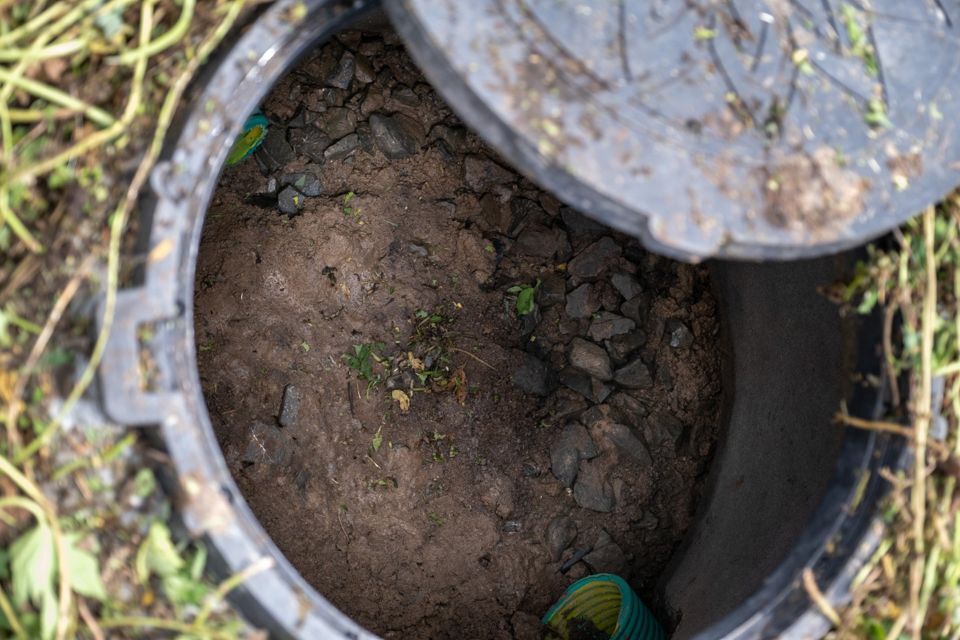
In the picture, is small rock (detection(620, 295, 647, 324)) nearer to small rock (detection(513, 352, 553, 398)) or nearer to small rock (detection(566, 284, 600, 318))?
small rock (detection(566, 284, 600, 318))

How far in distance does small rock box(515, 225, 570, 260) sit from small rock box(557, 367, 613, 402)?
30 centimetres

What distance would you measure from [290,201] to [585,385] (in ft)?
2.78

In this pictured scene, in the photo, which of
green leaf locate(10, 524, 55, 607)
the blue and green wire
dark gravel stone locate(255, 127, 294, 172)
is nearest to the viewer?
green leaf locate(10, 524, 55, 607)

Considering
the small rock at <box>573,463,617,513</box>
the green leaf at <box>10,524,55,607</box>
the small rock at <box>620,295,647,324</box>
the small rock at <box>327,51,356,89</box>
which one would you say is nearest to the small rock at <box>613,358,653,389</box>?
the small rock at <box>620,295,647,324</box>

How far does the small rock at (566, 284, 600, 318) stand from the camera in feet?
6.69

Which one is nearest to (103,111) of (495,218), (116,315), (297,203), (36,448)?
(116,315)

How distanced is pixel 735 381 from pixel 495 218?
703 mm

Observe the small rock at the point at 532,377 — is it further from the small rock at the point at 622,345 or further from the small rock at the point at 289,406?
the small rock at the point at 289,406

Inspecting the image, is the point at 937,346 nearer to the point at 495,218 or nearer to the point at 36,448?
the point at 495,218

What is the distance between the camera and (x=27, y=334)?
1145mm

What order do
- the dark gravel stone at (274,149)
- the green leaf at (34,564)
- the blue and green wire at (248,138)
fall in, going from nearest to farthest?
1. the green leaf at (34,564)
2. the blue and green wire at (248,138)
3. the dark gravel stone at (274,149)

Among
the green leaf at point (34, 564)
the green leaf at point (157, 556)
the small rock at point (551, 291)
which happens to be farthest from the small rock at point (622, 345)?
the green leaf at point (34, 564)

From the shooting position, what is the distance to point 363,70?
1953 mm

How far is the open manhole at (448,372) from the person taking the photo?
1933mm
